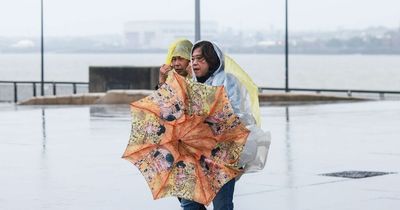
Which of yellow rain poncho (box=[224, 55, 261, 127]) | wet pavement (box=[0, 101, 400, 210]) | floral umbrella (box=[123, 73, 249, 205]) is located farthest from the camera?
wet pavement (box=[0, 101, 400, 210])

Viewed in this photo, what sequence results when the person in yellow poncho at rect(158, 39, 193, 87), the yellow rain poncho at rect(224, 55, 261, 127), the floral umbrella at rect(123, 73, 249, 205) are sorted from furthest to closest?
the person in yellow poncho at rect(158, 39, 193, 87) < the yellow rain poncho at rect(224, 55, 261, 127) < the floral umbrella at rect(123, 73, 249, 205)

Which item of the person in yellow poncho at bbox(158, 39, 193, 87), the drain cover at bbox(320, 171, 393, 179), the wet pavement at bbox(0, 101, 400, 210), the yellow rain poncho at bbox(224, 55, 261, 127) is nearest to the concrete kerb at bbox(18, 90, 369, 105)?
the wet pavement at bbox(0, 101, 400, 210)

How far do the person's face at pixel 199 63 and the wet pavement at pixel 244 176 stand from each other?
3618 millimetres

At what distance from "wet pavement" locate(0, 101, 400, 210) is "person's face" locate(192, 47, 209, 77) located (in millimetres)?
3618

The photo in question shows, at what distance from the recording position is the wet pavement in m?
12.8

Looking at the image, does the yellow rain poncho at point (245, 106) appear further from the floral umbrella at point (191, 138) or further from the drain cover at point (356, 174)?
the drain cover at point (356, 174)

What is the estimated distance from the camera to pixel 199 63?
8.83 m

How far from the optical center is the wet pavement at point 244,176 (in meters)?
12.8

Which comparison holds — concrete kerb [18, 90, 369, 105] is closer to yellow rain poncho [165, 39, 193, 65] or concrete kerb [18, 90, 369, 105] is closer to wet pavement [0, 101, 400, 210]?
wet pavement [0, 101, 400, 210]

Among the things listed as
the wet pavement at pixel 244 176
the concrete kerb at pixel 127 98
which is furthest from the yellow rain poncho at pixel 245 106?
the concrete kerb at pixel 127 98

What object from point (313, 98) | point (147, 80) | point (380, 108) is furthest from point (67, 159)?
point (147, 80)

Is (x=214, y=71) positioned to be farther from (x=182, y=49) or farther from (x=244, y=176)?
(x=244, y=176)

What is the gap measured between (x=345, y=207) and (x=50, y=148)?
25.8 feet

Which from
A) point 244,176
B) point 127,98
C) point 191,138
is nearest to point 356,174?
point 244,176
